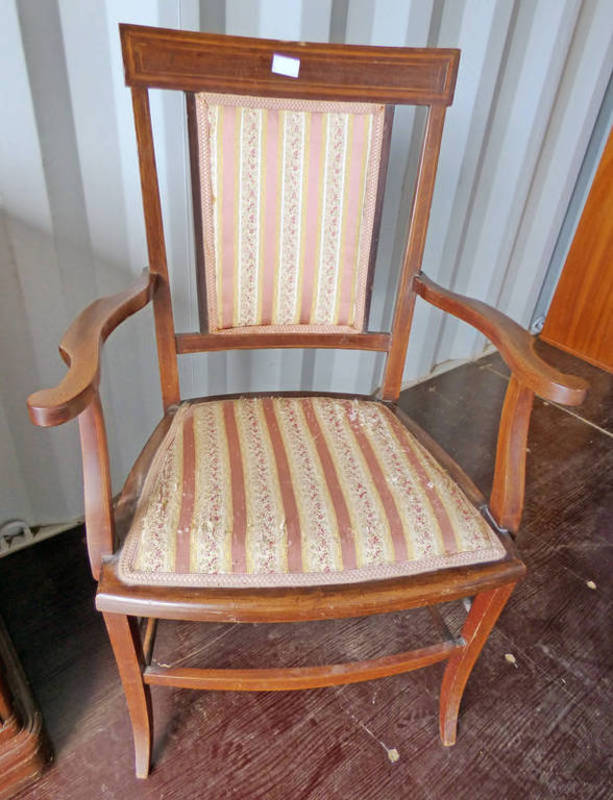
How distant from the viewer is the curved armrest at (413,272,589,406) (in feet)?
2.45

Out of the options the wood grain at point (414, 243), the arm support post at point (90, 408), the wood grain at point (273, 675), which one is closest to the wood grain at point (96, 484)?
the arm support post at point (90, 408)

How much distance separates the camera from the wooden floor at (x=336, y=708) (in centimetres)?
102

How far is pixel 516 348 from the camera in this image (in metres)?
0.83

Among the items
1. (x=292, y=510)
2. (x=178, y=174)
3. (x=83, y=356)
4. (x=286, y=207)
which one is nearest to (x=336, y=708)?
(x=292, y=510)

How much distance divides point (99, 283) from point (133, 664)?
0.76 meters

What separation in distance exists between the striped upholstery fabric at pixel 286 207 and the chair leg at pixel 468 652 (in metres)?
0.55

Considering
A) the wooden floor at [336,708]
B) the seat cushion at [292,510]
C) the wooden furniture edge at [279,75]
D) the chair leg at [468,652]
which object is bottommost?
the wooden floor at [336,708]

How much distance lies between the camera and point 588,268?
7.56ft

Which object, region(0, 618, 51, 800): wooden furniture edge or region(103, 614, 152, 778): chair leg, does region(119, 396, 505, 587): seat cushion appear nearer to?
region(103, 614, 152, 778): chair leg

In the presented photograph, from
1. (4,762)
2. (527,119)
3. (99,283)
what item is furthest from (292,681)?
(527,119)

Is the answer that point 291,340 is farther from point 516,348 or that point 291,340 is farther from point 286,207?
point 516,348

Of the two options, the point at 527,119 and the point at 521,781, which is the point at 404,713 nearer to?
the point at 521,781

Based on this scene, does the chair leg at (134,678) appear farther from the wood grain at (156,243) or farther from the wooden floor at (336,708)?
the wood grain at (156,243)

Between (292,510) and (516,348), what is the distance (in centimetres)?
40
